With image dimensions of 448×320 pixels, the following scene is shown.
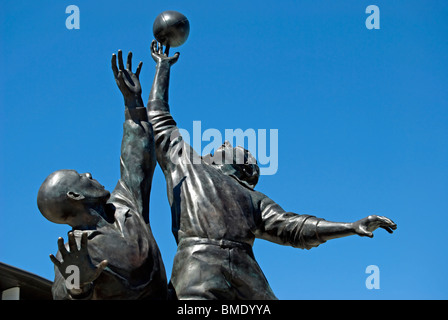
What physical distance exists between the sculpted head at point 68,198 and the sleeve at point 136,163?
18.7 inches

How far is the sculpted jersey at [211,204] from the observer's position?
7.98 meters

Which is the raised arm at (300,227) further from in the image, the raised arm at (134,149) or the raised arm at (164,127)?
the raised arm at (134,149)

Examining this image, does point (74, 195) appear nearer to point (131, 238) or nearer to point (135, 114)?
point (131, 238)

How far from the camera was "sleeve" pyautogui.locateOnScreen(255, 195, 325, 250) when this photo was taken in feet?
26.9

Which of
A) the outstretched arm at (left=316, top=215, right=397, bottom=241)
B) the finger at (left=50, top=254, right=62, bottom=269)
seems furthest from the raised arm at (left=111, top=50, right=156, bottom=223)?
the outstretched arm at (left=316, top=215, right=397, bottom=241)

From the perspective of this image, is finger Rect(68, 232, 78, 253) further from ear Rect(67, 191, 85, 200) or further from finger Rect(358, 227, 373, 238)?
finger Rect(358, 227, 373, 238)

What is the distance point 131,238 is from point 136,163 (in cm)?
91

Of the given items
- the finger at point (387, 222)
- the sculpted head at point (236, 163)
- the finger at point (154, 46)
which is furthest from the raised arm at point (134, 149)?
the finger at point (387, 222)

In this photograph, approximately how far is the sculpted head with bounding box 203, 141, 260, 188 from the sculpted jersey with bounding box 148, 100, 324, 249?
11 cm

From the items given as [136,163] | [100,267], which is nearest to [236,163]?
[136,163]

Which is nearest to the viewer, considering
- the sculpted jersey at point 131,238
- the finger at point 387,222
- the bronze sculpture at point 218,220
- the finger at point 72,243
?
the finger at point 72,243
